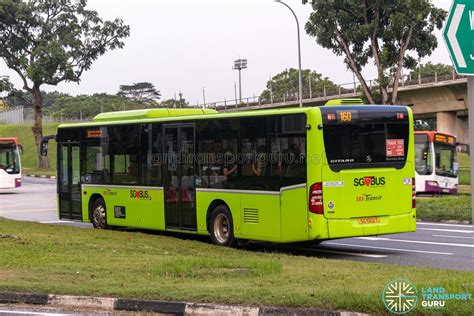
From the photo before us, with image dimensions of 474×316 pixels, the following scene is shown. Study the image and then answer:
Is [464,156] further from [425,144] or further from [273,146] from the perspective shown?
[273,146]

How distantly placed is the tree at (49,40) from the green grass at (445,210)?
39.9m

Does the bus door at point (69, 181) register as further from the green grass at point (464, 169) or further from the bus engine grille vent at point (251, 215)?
the green grass at point (464, 169)

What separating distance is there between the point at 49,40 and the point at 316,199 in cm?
5289

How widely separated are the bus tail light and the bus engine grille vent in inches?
63.1

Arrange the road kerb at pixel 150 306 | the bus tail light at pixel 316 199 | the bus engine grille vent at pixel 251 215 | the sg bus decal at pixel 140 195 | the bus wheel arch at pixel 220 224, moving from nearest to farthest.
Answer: the road kerb at pixel 150 306 < the bus tail light at pixel 316 199 < the bus engine grille vent at pixel 251 215 < the bus wheel arch at pixel 220 224 < the sg bus decal at pixel 140 195

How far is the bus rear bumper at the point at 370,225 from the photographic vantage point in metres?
14.2

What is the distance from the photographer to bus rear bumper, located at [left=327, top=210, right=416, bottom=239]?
14.2 metres

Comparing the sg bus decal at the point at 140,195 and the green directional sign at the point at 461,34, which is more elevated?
the green directional sign at the point at 461,34

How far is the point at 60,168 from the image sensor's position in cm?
2231

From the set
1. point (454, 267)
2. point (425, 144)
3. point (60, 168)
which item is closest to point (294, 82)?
point (425, 144)

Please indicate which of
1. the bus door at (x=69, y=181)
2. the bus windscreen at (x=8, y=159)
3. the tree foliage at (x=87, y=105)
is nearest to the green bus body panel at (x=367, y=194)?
the bus door at (x=69, y=181)

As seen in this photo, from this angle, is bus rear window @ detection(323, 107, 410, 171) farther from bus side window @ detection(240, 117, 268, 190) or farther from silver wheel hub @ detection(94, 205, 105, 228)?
silver wheel hub @ detection(94, 205, 105, 228)

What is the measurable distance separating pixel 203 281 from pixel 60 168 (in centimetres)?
1283

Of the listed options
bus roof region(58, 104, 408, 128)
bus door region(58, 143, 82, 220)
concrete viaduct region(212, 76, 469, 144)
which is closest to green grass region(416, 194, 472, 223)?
bus roof region(58, 104, 408, 128)
